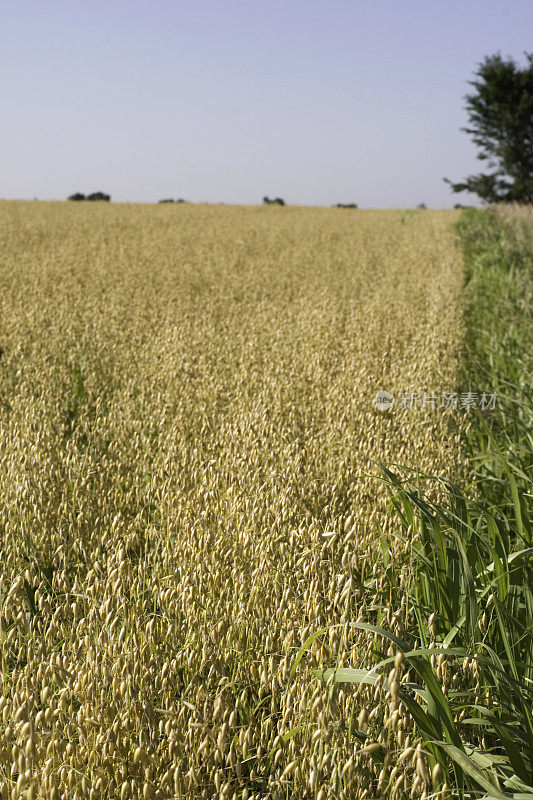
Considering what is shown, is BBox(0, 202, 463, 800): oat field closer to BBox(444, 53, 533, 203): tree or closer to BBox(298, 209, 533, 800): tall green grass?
BBox(298, 209, 533, 800): tall green grass

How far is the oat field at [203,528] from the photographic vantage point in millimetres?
1782

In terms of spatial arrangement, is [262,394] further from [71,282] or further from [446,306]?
[71,282]

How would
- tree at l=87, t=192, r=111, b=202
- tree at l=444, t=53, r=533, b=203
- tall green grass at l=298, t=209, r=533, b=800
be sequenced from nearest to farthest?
1. tall green grass at l=298, t=209, r=533, b=800
2. tree at l=444, t=53, r=533, b=203
3. tree at l=87, t=192, r=111, b=202

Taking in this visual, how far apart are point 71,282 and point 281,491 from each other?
7832mm

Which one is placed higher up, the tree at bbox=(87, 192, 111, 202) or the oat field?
the tree at bbox=(87, 192, 111, 202)

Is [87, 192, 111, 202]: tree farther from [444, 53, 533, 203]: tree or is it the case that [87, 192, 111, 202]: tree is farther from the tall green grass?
the tall green grass

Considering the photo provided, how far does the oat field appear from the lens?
178cm

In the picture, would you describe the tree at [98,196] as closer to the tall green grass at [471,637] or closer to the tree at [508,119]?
the tree at [508,119]

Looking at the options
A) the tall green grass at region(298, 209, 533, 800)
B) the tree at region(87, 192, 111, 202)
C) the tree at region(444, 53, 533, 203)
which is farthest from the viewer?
the tree at region(87, 192, 111, 202)

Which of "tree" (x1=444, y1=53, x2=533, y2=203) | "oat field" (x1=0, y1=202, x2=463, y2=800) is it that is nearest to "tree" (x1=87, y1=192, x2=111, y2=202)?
"tree" (x1=444, y1=53, x2=533, y2=203)

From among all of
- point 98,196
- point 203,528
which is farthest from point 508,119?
point 203,528

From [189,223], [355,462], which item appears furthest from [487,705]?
[189,223]

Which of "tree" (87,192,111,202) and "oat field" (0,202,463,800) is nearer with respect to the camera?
"oat field" (0,202,463,800)

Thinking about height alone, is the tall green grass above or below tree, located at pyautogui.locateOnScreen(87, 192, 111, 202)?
below
